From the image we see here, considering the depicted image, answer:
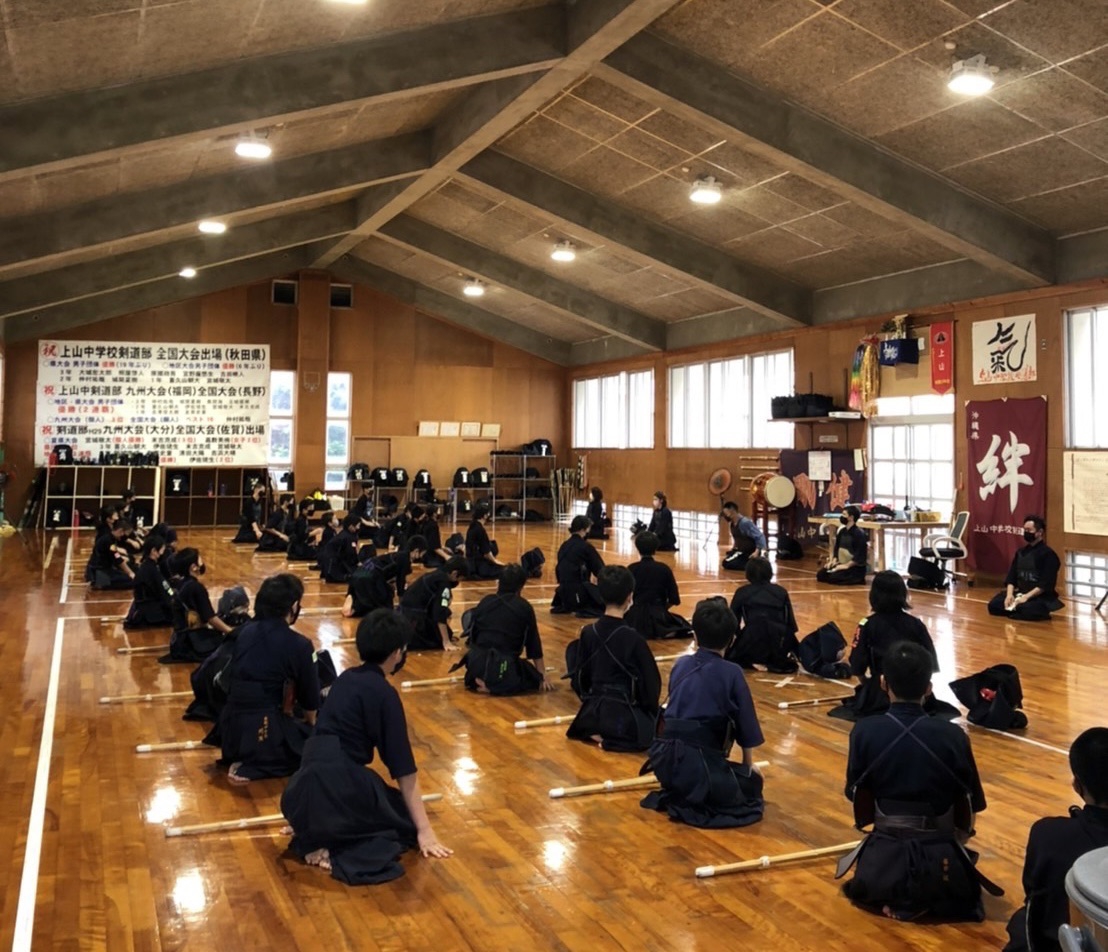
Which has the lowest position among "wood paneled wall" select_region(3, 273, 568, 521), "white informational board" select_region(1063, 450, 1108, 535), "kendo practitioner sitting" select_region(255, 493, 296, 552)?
"kendo practitioner sitting" select_region(255, 493, 296, 552)

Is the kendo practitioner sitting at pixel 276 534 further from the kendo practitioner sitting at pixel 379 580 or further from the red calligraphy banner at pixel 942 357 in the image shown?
the red calligraphy banner at pixel 942 357

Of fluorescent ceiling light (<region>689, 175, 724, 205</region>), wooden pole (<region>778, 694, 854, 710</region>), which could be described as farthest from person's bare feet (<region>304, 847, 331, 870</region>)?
fluorescent ceiling light (<region>689, 175, 724, 205</region>)

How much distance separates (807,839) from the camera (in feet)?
12.9

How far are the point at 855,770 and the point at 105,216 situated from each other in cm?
1148

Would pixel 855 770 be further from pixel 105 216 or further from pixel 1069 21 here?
pixel 105 216

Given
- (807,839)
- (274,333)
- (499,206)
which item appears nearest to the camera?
(807,839)

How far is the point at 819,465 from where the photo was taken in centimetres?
1473

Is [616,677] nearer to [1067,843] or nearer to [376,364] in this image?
[1067,843]

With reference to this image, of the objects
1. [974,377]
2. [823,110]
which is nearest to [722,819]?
[823,110]

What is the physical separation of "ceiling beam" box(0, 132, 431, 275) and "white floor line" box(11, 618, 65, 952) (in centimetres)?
720

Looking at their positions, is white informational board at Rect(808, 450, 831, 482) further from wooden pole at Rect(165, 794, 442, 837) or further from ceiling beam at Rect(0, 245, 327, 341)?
wooden pole at Rect(165, 794, 442, 837)

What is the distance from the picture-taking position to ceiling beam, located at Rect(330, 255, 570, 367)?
69.3 feet

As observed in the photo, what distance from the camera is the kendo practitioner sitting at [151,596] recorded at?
330 inches

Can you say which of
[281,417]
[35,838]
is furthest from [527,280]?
[35,838]
